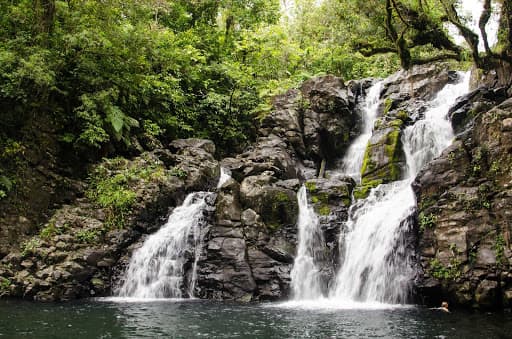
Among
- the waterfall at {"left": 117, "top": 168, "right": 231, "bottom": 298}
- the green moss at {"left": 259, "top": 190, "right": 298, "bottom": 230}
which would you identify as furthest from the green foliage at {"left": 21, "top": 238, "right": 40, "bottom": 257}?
the green moss at {"left": 259, "top": 190, "right": 298, "bottom": 230}

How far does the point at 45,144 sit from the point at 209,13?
14.6 meters

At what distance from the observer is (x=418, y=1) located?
15.1 m

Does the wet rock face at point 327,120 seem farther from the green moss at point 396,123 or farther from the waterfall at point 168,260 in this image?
the waterfall at point 168,260

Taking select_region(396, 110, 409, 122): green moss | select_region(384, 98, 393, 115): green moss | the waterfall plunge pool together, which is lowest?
the waterfall plunge pool

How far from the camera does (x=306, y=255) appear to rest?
14297 mm

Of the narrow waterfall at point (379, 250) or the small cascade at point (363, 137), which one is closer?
the narrow waterfall at point (379, 250)

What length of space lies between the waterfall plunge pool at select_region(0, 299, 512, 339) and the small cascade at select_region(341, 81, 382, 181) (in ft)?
29.6

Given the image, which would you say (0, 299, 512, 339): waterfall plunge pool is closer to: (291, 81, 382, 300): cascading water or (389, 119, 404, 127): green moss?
(291, 81, 382, 300): cascading water

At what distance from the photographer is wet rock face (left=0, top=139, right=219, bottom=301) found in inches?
502

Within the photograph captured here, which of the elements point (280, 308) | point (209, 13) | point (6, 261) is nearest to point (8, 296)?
point (6, 261)

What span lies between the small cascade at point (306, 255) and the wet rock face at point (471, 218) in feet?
11.0

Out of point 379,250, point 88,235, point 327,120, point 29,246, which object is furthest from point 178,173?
point 327,120

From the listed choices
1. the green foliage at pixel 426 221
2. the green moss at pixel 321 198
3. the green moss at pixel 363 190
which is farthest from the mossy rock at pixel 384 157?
the green foliage at pixel 426 221

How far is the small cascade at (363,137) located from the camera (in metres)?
19.7
